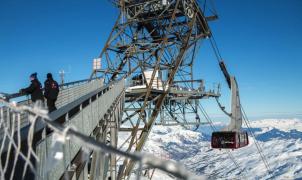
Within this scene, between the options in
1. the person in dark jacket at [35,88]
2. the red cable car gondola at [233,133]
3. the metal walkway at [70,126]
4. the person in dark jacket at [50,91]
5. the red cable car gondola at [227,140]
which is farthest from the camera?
the red cable car gondola at [233,133]

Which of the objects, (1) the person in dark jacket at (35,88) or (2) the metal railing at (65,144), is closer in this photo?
(2) the metal railing at (65,144)

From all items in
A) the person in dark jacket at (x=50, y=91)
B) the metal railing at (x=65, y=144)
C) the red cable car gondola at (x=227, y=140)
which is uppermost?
the person in dark jacket at (x=50, y=91)

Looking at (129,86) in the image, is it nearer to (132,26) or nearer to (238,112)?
(132,26)

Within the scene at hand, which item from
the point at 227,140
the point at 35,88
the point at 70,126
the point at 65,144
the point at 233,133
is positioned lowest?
the point at 227,140

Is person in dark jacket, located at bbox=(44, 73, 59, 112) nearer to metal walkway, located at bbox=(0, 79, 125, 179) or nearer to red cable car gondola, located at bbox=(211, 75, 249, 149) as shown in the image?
metal walkway, located at bbox=(0, 79, 125, 179)

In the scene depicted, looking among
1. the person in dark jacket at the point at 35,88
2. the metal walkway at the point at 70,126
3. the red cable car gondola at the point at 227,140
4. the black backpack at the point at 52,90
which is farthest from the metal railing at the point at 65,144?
the red cable car gondola at the point at 227,140

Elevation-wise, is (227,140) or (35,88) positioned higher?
(35,88)

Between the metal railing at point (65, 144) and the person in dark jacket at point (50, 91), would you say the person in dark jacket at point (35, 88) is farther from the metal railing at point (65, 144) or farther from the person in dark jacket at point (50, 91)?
the metal railing at point (65, 144)

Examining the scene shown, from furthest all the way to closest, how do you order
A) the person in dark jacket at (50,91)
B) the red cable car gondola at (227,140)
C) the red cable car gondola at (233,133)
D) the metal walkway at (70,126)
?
the red cable car gondola at (233,133) → the red cable car gondola at (227,140) → the person in dark jacket at (50,91) → the metal walkway at (70,126)

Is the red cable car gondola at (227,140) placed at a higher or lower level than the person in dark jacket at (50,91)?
lower

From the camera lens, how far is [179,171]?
6.19 ft

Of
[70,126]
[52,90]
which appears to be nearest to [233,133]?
[52,90]

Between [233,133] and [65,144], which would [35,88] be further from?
[233,133]

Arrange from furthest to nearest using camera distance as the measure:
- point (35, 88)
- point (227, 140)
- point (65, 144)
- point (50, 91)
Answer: point (227, 140) → point (50, 91) → point (35, 88) → point (65, 144)
